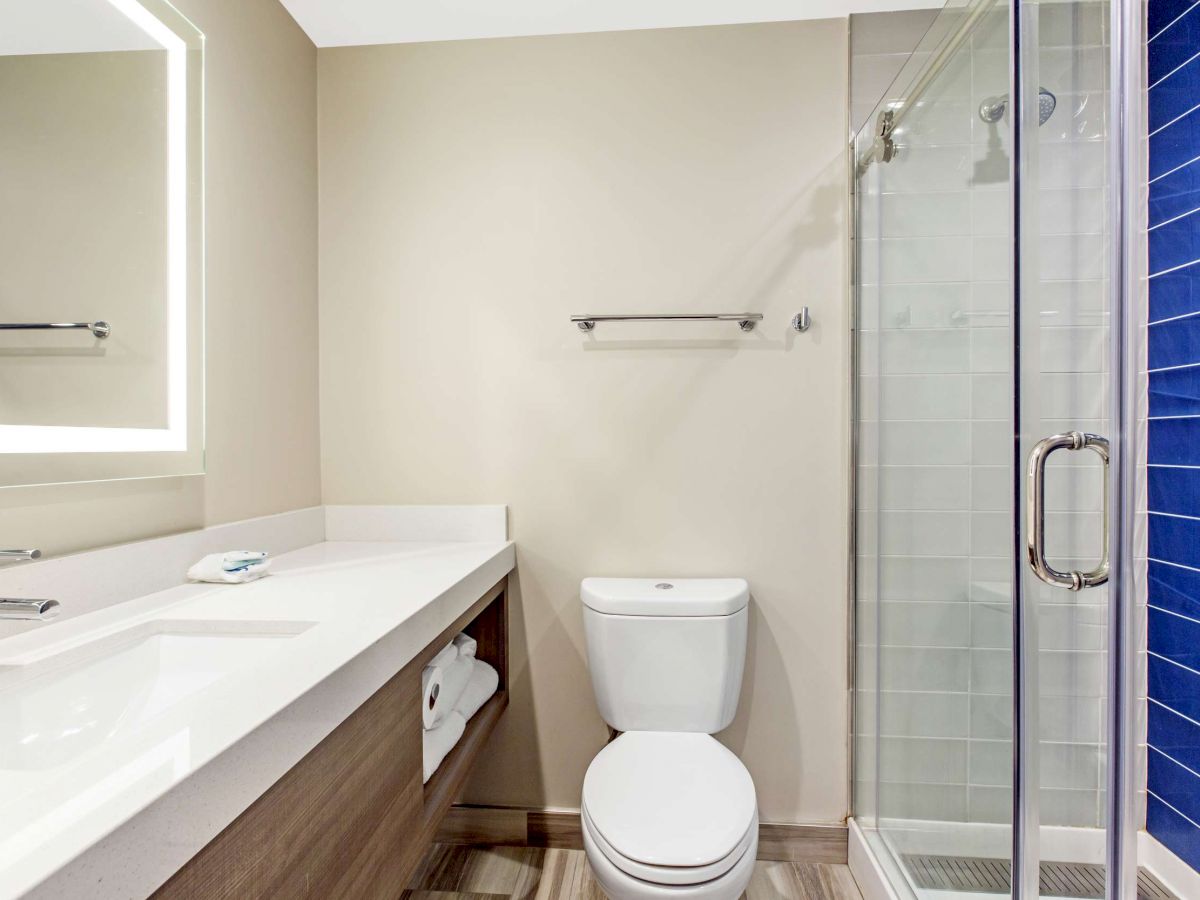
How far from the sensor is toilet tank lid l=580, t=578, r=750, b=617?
170cm

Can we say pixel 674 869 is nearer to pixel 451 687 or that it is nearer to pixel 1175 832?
pixel 451 687

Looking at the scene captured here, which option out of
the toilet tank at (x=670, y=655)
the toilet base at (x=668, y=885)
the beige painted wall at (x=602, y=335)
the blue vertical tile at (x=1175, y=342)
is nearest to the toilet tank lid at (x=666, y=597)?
the toilet tank at (x=670, y=655)

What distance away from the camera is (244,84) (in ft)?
5.34

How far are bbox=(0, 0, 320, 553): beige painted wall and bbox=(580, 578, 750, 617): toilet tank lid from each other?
854 millimetres

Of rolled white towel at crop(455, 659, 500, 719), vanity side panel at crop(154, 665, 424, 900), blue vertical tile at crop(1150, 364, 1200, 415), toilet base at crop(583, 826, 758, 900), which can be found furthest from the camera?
rolled white towel at crop(455, 659, 500, 719)

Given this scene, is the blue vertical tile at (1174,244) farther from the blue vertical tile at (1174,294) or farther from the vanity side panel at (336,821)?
the vanity side panel at (336,821)

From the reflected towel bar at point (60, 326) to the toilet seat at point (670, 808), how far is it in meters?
1.26

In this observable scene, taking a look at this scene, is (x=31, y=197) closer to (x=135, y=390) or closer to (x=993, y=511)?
(x=135, y=390)

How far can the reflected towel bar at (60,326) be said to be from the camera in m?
1.03

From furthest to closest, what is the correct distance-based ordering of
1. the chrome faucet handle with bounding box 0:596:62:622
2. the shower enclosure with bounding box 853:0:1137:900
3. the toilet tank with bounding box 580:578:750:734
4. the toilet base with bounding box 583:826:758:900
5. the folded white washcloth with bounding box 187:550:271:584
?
the toilet tank with bounding box 580:578:750:734, the folded white washcloth with bounding box 187:550:271:584, the toilet base with bounding box 583:826:758:900, the shower enclosure with bounding box 853:0:1137:900, the chrome faucet handle with bounding box 0:596:62:622

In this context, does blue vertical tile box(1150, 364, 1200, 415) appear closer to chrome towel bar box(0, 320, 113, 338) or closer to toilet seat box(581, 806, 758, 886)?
toilet seat box(581, 806, 758, 886)

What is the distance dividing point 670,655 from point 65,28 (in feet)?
5.52

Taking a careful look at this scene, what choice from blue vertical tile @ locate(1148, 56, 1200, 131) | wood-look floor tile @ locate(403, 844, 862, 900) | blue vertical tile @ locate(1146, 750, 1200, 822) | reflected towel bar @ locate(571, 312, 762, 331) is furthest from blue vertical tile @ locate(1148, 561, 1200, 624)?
wood-look floor tile @ locate(403, 844, 862, 900)

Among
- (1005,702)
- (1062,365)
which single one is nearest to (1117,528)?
(1062,365)
